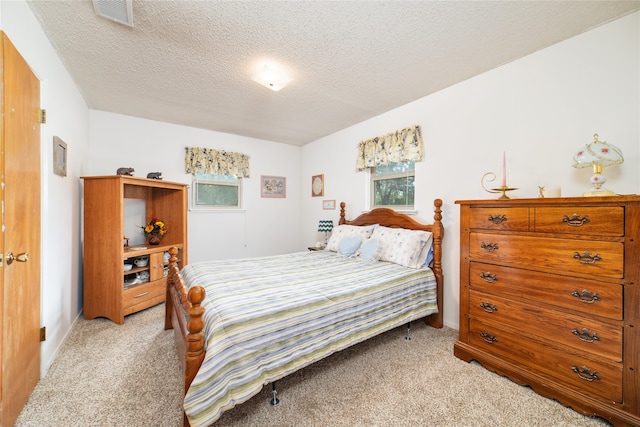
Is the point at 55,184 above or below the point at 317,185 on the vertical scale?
below

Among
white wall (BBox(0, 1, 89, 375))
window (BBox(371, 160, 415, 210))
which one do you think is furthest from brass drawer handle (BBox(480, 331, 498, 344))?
white wall (BBox(0, 1, 89, 375))

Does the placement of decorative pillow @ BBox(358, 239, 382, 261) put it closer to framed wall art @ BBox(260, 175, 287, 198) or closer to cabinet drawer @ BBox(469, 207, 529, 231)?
cabinet drawer @ BBox(469, 207, 529, 231)

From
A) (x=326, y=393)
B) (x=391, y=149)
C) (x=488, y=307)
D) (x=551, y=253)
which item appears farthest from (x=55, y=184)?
(x=551, y=253)

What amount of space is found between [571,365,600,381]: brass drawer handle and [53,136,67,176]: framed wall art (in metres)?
4.01

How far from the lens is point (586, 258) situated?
1.52 meters

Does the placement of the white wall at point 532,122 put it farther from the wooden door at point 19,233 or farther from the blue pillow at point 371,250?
the wooden door at point 19,233

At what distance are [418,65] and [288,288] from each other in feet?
7.34

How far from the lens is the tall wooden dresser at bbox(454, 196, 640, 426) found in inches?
Result: 54.7

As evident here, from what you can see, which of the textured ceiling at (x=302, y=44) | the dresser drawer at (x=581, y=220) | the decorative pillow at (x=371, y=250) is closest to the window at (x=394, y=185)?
the decorative pillow at (x=371, y=250)

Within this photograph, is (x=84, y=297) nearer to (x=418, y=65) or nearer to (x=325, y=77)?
(x=325, y=77)

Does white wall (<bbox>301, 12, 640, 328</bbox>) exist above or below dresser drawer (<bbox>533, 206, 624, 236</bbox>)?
above

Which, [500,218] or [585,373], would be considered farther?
[500,218]

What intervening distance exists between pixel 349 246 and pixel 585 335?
2068mm

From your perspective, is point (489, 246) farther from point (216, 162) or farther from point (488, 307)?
point (216, 162)
